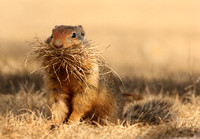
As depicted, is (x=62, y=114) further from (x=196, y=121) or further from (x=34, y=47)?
(x=196, y=121)

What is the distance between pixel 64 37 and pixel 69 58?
11.8 inches

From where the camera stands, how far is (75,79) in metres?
4.90

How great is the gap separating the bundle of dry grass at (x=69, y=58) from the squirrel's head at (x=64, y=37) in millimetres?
64

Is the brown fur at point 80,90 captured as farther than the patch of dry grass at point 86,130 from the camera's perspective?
Yes

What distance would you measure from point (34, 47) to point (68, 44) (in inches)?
20.0

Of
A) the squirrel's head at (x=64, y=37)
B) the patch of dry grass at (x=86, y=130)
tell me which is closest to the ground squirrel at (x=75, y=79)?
the squirrel's head at (x=64, y=37)

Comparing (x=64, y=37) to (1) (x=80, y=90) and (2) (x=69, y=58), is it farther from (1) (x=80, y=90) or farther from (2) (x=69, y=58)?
(1) (x=80, y=90)

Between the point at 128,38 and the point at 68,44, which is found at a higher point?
the point at 68,44

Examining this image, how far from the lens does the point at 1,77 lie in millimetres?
7707

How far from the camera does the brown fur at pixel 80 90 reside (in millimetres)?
4824

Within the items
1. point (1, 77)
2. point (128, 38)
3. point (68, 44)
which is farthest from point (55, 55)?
point (128, 38)

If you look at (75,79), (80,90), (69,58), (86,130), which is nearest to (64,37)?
(69,58)

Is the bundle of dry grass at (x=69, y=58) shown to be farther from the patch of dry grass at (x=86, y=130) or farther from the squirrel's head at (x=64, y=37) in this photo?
the patch of dry grass at (x=86, y=130)

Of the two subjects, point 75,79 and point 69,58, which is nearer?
point 69,58
